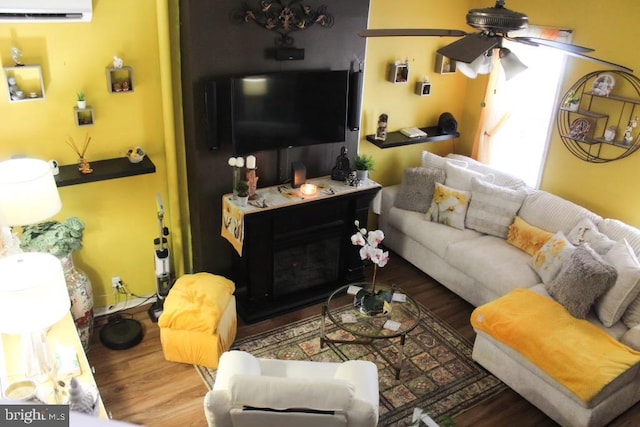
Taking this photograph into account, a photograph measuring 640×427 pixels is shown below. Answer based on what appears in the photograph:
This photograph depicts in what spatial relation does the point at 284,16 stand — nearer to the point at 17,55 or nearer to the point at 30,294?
the point at 17,55

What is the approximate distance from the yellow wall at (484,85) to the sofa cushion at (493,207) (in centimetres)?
45

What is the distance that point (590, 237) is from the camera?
4008 mm

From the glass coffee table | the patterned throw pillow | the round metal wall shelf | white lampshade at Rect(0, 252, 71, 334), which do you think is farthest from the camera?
the patterned throw pillow

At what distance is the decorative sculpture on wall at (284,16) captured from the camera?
151 inches

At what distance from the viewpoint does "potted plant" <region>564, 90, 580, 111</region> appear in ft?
14.5

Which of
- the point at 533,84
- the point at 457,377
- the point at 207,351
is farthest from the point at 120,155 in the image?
the point at 533,84

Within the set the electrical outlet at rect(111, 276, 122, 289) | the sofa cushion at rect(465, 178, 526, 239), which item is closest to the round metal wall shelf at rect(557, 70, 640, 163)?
the sofa cushion at rect(465, 178, 526, 239)

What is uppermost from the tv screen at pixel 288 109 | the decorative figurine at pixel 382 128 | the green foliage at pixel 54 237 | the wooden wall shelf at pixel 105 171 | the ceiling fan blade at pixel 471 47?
the ceiling fan blade at pixel 471 47

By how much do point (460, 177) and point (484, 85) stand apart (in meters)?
1.08

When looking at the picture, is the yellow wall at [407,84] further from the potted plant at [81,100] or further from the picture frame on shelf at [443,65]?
the potted plant at [81,100]

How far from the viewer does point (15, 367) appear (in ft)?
9.19

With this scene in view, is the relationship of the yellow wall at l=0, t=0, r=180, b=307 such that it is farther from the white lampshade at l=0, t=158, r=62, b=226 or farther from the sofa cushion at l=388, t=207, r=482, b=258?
the sofa cushion at l=388, t=207, r=482, b=258

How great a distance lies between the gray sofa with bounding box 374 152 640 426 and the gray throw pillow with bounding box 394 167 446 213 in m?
0.08

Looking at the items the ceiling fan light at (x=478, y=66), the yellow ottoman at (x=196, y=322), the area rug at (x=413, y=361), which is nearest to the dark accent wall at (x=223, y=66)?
the yellow ottoman at (x=196, y=322)
